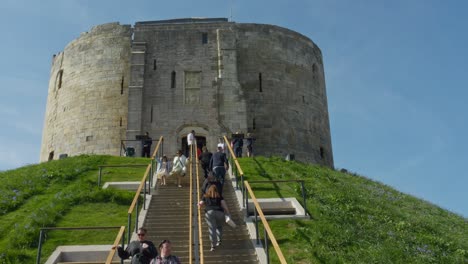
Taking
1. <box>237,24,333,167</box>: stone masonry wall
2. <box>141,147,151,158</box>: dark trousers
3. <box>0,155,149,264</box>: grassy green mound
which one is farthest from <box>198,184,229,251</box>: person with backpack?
<box>237,24,333,167</box>: stone masonry wall

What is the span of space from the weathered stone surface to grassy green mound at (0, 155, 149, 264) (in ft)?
19.9

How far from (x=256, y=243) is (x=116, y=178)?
6578 mm

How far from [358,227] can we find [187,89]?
1327cm

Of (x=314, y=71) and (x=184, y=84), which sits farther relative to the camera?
(x=314, y=71)

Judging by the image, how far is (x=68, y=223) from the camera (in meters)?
10.1

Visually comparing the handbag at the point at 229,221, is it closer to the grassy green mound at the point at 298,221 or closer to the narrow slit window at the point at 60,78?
the grassy green mound at the point at 298,221

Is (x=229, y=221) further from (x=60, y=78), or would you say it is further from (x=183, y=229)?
(x=60, y=78)

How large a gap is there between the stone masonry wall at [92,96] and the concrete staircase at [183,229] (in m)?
11.6

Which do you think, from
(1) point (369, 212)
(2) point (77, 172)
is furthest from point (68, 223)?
(1) point (369, 212)

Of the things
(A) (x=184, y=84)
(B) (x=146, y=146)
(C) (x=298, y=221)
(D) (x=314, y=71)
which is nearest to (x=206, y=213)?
(C) (x=298, y=221)

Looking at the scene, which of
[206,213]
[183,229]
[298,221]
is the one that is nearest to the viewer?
[206,213]

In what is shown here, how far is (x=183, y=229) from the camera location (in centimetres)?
938

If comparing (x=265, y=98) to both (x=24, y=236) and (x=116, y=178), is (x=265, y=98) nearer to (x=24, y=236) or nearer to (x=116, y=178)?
(x=116, y=178)

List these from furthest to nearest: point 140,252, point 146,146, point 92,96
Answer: point 92,96 < point 146,146 < point 140,252
